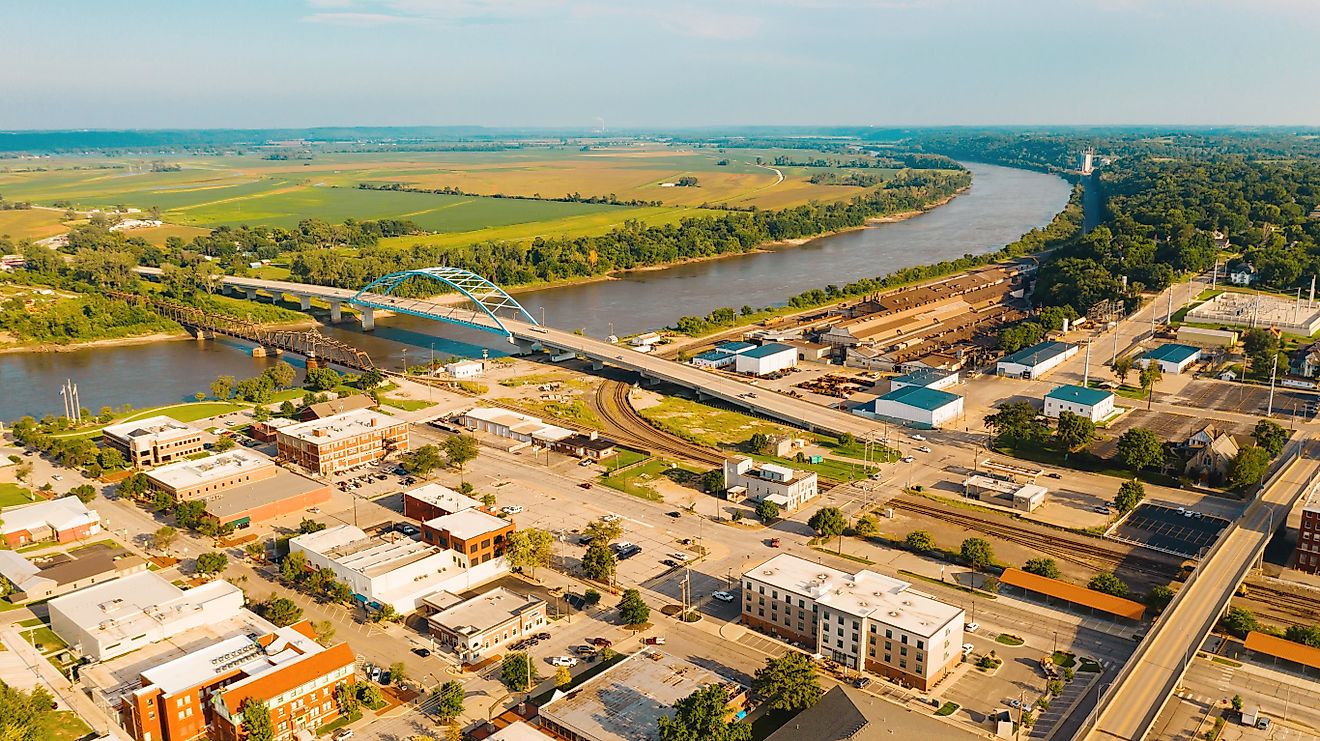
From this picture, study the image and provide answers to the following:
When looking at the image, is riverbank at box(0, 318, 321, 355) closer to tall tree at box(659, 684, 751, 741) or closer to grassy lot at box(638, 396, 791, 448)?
grassy lot at box(638, 396, 791, 448)

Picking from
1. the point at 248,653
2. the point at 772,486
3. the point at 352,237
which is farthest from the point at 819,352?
the point at 352,237

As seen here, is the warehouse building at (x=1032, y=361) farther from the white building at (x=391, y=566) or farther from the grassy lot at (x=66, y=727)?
the grassy lot at (x=66, y=727)

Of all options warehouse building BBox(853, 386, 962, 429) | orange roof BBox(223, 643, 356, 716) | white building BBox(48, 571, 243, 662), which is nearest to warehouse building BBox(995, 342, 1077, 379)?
warehouse building BBox(853, 386, 962, 429)

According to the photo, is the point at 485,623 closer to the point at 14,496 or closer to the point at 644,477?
the point at 644,477

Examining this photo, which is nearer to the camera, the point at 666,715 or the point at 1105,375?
the point at 666,715

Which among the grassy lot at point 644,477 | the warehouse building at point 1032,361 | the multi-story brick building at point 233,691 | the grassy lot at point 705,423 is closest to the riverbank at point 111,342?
the grassy lot at point 705,423

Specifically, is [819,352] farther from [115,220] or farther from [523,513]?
[115,220]
